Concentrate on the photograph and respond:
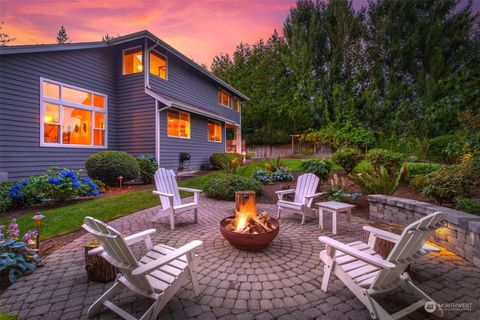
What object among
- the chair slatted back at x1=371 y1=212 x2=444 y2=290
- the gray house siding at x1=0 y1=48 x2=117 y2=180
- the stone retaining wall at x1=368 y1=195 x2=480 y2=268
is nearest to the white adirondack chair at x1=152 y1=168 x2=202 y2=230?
the chair slatted back at x1=371 y1=212 x2=444 y2=290

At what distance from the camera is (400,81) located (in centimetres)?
1805

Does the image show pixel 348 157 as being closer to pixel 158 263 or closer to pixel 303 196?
pixel 303 196

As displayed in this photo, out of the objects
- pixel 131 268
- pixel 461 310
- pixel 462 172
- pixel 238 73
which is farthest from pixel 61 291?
pixel 238 73

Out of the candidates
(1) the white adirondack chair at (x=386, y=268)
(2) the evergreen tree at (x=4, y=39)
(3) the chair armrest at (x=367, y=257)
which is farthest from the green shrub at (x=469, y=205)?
(2) the evergreen tree at (x=4, y=39)

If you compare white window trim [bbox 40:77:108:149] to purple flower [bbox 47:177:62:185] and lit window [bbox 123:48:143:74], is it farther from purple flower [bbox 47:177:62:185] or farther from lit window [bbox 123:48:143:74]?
purple flower [bbox 47:177:62:185]

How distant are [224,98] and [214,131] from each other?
3.65 meters

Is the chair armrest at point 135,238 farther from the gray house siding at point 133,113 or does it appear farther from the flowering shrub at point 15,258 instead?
the gray house siding at point 133,113

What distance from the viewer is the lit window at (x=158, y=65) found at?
1065cm

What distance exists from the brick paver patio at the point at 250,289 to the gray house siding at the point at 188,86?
926 cm

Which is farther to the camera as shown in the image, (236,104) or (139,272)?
(236,104)

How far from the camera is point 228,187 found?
697 centimetres

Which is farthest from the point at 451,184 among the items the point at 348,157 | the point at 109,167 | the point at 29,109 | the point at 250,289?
the point at 29,109

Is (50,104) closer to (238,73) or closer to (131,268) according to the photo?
(131,268)

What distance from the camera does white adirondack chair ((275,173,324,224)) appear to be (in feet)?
14.8
